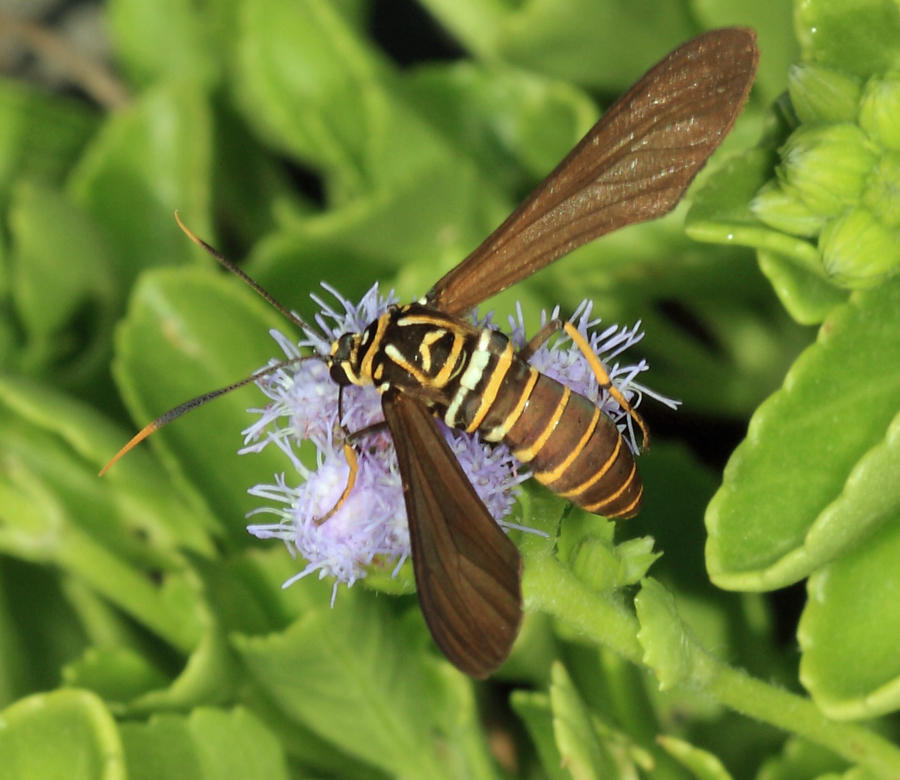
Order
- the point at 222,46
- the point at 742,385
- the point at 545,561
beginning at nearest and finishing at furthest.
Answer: the point at 545,561
the point at 742,385
the point at 222,46

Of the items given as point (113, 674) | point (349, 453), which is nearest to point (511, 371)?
point (349, 453)

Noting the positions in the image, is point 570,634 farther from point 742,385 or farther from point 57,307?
point 57,307

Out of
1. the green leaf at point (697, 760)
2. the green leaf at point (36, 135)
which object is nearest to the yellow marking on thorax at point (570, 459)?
the green leaf at point (697, 760)

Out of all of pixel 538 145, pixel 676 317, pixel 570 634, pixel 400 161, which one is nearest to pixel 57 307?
pixel 400 161

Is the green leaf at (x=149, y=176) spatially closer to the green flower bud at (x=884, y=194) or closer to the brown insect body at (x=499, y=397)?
the brown insect body at (x=499, y=397)

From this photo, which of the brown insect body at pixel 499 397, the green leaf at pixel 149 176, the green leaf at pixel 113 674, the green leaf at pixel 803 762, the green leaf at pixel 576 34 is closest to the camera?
the brown insect body at pixel 499 397

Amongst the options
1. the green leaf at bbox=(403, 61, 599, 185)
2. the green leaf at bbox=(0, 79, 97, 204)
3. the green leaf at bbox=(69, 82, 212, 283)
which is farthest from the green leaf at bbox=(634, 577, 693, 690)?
the green leaf at bbox=(0, 79, 97, 204)

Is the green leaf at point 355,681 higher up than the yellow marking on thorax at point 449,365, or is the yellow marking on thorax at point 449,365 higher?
the yellow marking on thorax at point 449,365
